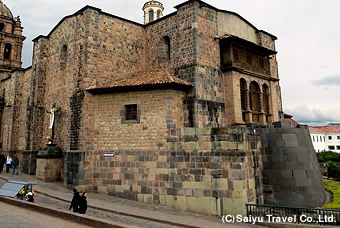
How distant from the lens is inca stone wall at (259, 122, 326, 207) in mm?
12695

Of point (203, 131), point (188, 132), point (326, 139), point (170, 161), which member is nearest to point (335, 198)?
point (203, 131)

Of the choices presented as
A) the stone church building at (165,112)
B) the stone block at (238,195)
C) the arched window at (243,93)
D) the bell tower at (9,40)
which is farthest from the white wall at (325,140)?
the bell tower at (9,40)

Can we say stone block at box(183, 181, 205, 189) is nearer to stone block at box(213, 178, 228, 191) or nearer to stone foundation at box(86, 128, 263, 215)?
stone foundation at box(86, 128, 263, 215)

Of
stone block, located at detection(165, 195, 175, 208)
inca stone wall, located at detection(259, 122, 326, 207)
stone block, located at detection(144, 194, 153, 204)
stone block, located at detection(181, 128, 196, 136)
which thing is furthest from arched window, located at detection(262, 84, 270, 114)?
stone block, located at detection(144, 194, 153, 204)

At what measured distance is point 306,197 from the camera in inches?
495

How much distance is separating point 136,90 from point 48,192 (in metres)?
7.16

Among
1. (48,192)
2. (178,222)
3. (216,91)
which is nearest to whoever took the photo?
(178,222)

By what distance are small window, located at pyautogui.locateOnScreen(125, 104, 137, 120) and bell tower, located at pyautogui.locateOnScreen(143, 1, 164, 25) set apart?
18407mm

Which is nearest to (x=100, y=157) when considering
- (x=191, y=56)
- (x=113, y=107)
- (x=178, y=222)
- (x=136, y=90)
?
(x=113, y=107)

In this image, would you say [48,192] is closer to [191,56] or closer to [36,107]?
[36,107]

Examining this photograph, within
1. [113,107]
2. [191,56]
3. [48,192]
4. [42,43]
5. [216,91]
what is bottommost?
[48,192]

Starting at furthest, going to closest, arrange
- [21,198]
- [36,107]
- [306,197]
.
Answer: [36,107], [306,197], [21,198]

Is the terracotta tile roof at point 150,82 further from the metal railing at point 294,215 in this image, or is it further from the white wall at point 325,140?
the white wall at point 325,140

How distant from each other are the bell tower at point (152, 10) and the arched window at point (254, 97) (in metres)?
17.1
